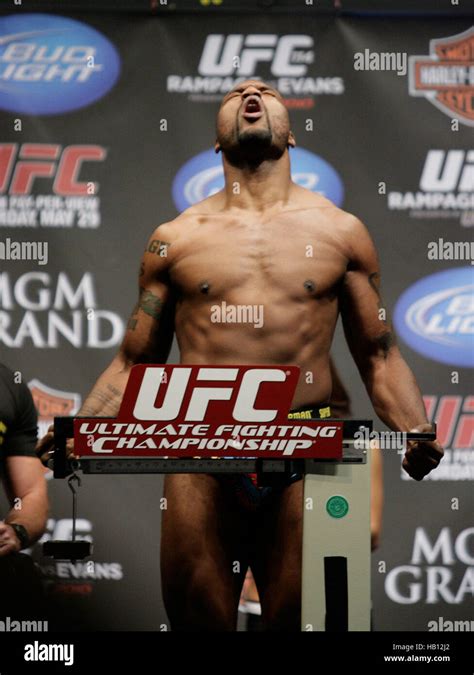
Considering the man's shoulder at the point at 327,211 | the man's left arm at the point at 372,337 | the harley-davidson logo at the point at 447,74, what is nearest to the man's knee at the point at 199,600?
the man's left arm at the point at 372,337

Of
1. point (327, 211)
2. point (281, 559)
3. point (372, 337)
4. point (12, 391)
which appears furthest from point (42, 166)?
point (281, 559)

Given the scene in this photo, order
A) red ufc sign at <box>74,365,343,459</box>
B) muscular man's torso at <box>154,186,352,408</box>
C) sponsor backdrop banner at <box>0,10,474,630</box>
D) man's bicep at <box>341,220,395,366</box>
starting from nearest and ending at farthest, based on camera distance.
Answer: red ufc sign at <box>74,365,343,459</box>
muscular man's torso at <box>154,186,352,408</box>
man's bicep at <box>341,220,395,366</box>
sponsor backdrop banner at <box>0,10,474,630</box>

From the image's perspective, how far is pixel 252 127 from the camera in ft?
12.3

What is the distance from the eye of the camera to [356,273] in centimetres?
369

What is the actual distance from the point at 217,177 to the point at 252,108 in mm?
1135

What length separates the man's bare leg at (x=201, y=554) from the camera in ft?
11.1

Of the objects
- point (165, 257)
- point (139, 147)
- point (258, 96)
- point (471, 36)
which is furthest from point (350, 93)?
point (165, 257)

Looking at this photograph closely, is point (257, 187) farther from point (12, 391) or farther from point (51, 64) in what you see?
point (51, 64)

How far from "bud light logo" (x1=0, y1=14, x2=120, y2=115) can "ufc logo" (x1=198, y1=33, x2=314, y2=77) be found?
39 cm

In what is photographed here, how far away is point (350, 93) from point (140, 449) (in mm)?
2364

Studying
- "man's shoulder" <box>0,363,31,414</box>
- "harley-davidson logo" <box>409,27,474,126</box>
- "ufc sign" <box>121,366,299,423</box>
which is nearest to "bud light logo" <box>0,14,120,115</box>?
"man's shoulder" <box>0,363,31,414</box>

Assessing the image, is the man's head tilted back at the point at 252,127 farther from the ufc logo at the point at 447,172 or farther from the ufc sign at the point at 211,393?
the ufc logo at the point at 447,172

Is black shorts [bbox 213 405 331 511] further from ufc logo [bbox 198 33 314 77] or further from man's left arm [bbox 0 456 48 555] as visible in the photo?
ufc logo [bbox 198 33 314 77]

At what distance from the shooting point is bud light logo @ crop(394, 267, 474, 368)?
15.8ft
